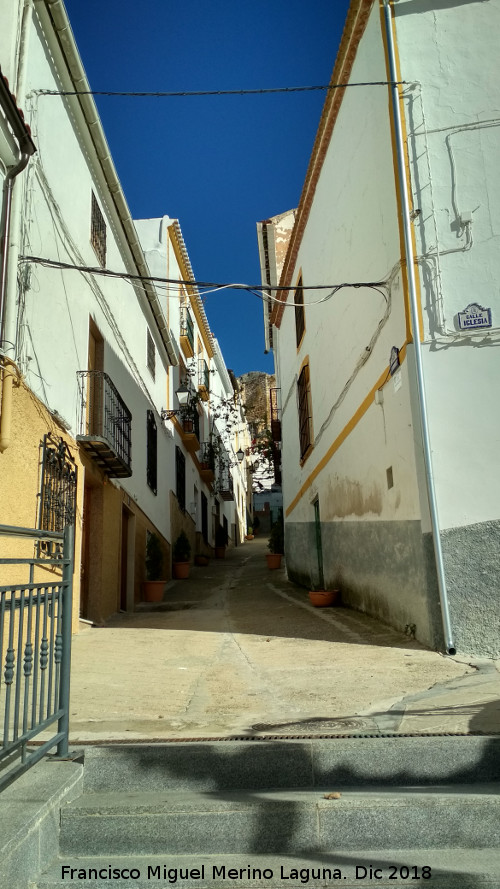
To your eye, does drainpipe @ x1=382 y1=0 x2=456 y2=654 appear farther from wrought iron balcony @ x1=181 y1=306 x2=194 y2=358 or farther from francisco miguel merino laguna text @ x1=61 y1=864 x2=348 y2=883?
wrought iron balcony @ x1=181 y1=306 x2=194 y2=358

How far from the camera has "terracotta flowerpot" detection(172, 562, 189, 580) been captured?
15680 millimetres

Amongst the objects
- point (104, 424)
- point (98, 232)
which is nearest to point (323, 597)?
point (104, 424)

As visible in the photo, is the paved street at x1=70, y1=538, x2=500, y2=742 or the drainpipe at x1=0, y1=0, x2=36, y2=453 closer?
the paved street at x1=70, y1=538, x2=500, y2=742

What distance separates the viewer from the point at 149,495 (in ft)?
44.6

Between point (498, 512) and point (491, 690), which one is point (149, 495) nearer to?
point (498, 512)

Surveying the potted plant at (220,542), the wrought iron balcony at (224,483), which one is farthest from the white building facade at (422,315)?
the wrought iron balcony at (224,483)

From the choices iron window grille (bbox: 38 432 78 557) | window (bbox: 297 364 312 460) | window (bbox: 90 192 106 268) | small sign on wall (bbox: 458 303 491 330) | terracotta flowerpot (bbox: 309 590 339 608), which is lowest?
terracotta flowerpot (bbox: 309 590 339 608)

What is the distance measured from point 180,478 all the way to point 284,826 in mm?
15461

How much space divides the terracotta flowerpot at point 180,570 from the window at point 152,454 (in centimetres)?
228

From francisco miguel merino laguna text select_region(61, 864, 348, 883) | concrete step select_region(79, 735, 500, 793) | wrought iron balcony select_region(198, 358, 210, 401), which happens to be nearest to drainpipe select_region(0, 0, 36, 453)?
concrete step select_region(79, 735, 500, 793)

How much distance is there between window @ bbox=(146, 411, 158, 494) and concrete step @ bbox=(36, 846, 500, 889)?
35.4 feet

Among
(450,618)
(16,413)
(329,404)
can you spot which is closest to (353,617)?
(450,618)

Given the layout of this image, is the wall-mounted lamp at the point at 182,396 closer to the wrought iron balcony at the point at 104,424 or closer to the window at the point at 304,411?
the window at the point at 304,411

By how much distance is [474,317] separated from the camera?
256 inches
